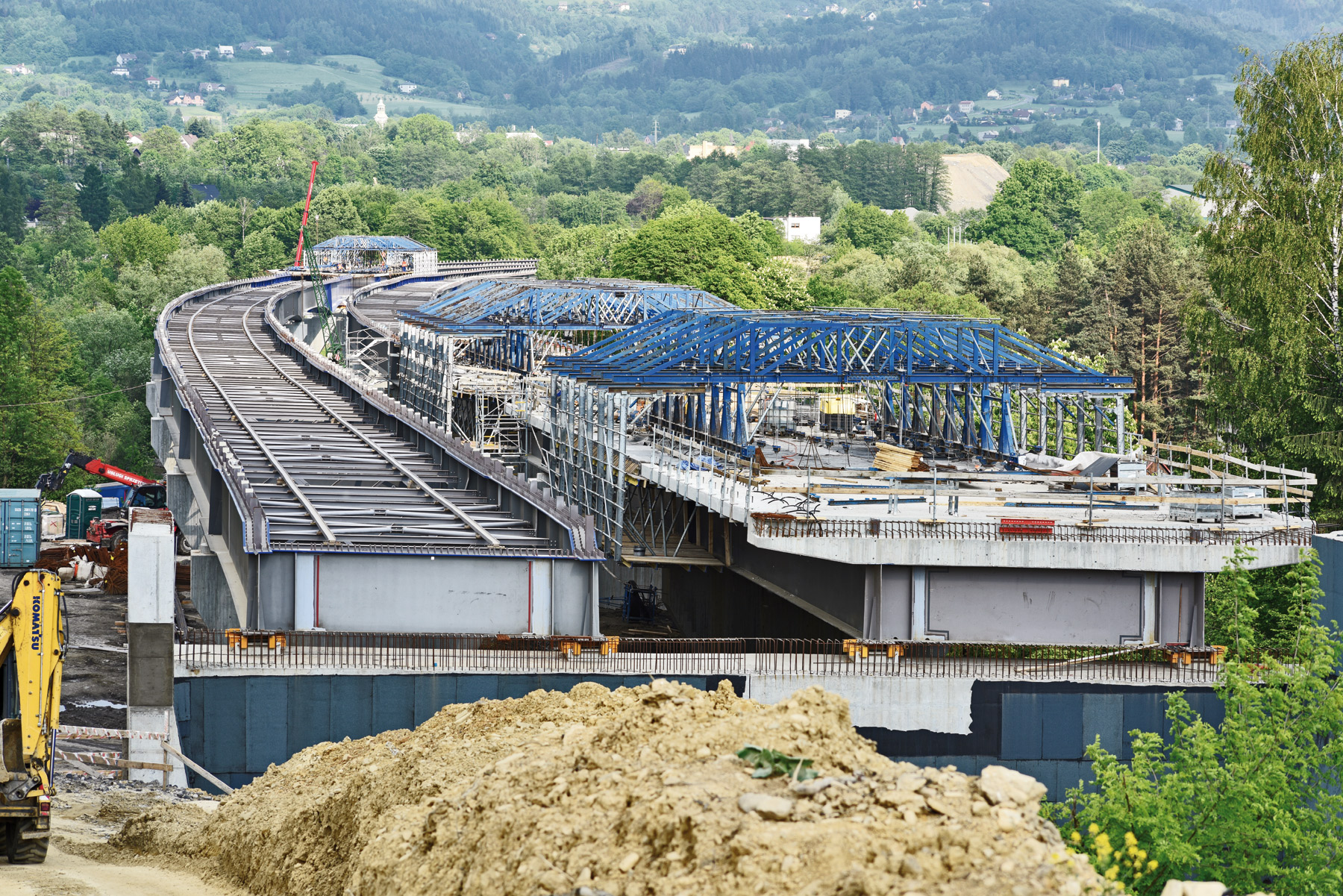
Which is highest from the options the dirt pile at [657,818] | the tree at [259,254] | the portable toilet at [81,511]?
the tree at [259,254]

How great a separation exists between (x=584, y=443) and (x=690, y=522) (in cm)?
579

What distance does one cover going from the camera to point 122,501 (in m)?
81.0

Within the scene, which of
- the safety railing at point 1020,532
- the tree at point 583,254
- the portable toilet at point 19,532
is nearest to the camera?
the safety railing at point 1020,532

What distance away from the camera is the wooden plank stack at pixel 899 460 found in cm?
5466

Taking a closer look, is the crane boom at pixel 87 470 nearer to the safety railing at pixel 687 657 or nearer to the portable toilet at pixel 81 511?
the portable toilet at pixel 81 511

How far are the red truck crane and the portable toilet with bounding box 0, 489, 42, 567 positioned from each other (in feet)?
9.00

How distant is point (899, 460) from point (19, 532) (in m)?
35.7

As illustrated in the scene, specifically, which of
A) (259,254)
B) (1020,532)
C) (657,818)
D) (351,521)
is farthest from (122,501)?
(259,254)

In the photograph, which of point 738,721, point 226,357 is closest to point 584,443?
point 738,721

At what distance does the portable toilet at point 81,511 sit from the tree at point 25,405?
1758 cm

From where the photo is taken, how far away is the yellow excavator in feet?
75.8

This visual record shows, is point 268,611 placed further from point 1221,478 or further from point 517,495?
point 1221,478

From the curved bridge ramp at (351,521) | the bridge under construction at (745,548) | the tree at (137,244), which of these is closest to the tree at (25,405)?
the curved bridge ramp at (351,521)

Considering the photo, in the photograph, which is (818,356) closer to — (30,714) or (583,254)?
(30,714)
